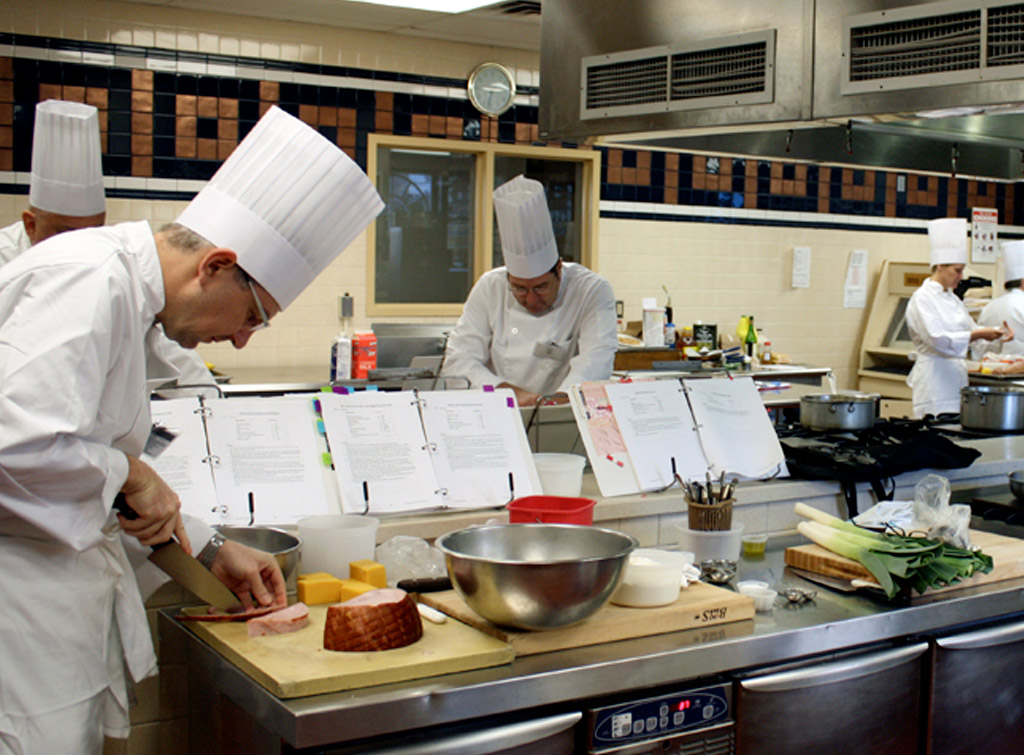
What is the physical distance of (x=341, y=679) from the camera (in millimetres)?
1706

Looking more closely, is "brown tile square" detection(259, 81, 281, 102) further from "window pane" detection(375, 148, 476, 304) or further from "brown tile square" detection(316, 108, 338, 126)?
"window pane" detection(375, 148, 476, 304)

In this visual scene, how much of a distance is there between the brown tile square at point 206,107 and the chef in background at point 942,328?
4.66 m

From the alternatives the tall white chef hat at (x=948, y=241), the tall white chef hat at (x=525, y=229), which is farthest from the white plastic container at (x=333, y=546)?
the tall white chef hat at (x=948, y=241)

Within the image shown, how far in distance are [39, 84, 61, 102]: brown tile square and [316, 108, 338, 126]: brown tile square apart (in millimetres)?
1475

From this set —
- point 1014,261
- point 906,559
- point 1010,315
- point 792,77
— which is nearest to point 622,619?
point 906,559

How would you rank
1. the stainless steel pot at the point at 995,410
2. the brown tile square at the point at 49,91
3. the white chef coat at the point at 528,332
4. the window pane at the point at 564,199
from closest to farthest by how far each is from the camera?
1. the stainless steel pot at the point at 995,410
2. the white chef coat at the point at 528,332
3. the brown tile square at the point at 49,91
4. the window pane at the point at 564,199

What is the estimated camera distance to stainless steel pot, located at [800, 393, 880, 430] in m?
3.46

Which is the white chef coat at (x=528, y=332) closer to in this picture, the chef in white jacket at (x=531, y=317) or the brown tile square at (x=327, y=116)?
the chef in white jacket at (x=531, y=317)

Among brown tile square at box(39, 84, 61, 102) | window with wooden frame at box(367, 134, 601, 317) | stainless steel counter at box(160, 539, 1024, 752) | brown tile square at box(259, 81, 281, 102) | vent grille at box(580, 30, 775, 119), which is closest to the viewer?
stainless steel counter at box(160, 539, 1024, 752)

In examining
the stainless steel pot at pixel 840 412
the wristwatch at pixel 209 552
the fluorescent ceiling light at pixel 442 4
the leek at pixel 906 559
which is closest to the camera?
the wristwatch at pixel 209 552

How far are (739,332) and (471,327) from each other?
3.58 meters

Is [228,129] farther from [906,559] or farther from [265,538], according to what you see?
[906,559]

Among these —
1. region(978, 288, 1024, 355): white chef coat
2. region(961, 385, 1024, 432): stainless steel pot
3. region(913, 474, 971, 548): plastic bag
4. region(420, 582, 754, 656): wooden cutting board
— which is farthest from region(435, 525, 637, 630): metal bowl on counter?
region(978, 288, 1024, 355): white chef coat

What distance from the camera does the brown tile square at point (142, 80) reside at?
603cm
